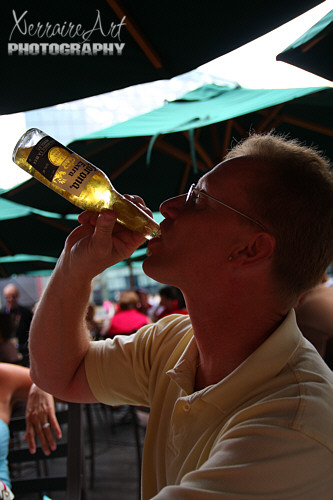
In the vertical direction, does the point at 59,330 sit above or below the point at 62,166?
below

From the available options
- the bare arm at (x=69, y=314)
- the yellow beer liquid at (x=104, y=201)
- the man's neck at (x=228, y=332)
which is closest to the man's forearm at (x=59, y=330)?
the bare arm at (x=69, y=314)

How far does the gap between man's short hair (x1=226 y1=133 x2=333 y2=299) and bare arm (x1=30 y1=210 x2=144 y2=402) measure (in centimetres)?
44

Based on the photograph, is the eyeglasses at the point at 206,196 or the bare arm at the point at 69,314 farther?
the bare arm at the point at 69,314

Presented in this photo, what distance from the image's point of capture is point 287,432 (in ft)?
2.39

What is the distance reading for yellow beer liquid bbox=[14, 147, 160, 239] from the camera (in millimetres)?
1307

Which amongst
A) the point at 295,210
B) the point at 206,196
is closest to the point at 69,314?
the point at 206,196

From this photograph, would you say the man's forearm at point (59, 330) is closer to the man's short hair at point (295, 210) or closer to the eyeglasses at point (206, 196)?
the eyeglasses at point (206, 196)

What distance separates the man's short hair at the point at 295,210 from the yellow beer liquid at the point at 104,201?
372 mm

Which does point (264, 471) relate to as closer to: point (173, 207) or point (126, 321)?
point (173, 207)

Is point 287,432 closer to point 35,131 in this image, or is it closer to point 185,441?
point 185,441

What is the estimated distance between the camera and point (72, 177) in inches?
47.6

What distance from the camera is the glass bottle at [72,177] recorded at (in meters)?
1.21

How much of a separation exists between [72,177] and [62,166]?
0.04 metres

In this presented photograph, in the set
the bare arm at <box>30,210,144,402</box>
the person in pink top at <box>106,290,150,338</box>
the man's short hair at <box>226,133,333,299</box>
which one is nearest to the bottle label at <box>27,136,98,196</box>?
the bare arm at <box>30,210,144,402</box>
